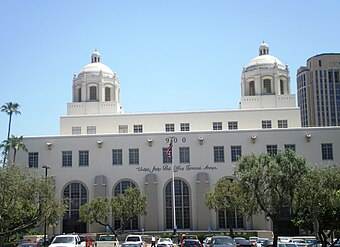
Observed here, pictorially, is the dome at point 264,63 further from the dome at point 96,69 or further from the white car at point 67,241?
the white car at point 67,241

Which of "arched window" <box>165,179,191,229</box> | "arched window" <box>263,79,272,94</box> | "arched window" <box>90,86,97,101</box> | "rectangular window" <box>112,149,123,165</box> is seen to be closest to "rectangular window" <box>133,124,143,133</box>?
"rectangular window" <box>112,149,123,165</box>

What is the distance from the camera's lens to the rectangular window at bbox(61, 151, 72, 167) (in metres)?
68.3

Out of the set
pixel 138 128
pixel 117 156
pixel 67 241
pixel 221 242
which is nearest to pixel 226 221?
pixel 117 156

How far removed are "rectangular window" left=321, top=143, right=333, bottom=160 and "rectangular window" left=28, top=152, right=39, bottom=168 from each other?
3464 cm

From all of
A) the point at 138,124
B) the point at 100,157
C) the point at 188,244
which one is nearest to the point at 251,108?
the point at 138,124

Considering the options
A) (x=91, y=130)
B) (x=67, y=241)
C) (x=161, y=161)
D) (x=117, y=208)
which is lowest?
(x=67, y=241)

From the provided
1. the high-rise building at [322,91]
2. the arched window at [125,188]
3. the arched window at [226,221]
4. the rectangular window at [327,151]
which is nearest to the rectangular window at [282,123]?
the rectangular window at [327,151]

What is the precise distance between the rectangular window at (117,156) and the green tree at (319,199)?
33871 mm

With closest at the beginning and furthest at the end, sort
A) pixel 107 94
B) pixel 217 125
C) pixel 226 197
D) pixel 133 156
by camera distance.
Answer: pixel 226 197
pixel 133 156
pixel 217 125
pixel 107 94

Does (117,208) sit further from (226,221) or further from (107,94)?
(107,94)

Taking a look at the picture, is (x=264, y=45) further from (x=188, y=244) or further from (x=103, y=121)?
(x=188, y=244)

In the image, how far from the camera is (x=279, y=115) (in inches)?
2886

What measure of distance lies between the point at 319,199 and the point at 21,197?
1917 centimetres

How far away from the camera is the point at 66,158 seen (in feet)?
225
